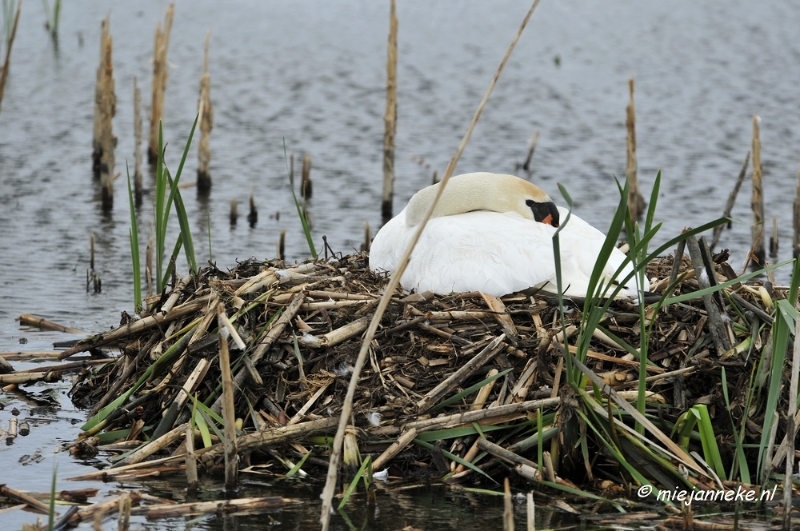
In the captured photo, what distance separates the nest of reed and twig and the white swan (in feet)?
0.39

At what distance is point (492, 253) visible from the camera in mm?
6293

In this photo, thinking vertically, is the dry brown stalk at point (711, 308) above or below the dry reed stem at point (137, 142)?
above

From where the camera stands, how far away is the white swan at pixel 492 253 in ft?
20.3

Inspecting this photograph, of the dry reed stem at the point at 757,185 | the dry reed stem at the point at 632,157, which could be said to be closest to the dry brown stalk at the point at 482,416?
the dry reed stem at the point at 757,185

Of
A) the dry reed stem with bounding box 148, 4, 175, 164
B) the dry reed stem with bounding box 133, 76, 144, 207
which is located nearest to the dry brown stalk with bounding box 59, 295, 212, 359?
the dry reed stem with bounding box 133, 76, 144, 207

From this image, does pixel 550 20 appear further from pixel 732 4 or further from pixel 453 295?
pixel 453 295

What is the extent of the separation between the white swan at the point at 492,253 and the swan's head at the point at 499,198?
0.02 m

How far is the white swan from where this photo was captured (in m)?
6.18

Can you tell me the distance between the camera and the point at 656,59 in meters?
29.6

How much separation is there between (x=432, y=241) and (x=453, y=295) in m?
0.41

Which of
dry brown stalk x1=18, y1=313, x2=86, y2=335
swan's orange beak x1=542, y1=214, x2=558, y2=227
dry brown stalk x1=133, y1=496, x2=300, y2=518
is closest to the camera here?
dry brown stalk x1=133, y1=496, x2=300, y2=518

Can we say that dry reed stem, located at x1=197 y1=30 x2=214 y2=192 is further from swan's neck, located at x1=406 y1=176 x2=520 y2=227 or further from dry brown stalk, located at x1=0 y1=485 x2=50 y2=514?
dry brown stalk, located at x1=0 y1=485 x2=50 y2=514

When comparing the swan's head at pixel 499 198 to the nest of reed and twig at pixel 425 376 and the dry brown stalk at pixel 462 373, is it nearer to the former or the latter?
the nest of reed and twig at pixel 425 376

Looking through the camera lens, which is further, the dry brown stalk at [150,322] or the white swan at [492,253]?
the dry brown stalk at [150,322]
